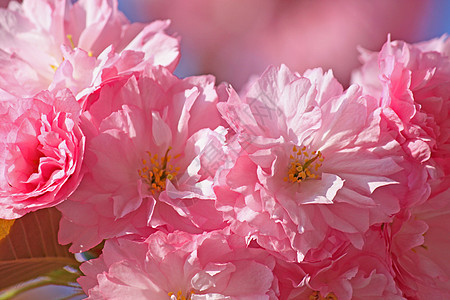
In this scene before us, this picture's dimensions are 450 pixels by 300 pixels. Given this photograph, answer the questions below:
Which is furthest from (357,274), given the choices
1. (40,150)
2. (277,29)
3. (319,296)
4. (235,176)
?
(277,29)

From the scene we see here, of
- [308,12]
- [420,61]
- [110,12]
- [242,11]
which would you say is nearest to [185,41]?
[242,11]

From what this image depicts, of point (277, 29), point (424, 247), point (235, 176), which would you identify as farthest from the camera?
point (277, 29)

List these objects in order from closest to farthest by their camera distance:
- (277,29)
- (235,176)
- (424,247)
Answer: (235,176) < (424,247) < (277,29)

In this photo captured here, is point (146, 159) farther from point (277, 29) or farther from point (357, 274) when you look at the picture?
point (277, 29)

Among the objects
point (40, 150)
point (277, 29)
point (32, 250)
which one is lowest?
point (277, 29)

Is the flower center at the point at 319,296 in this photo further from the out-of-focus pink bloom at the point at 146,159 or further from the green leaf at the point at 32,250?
the green leaf at the point at 32,250
